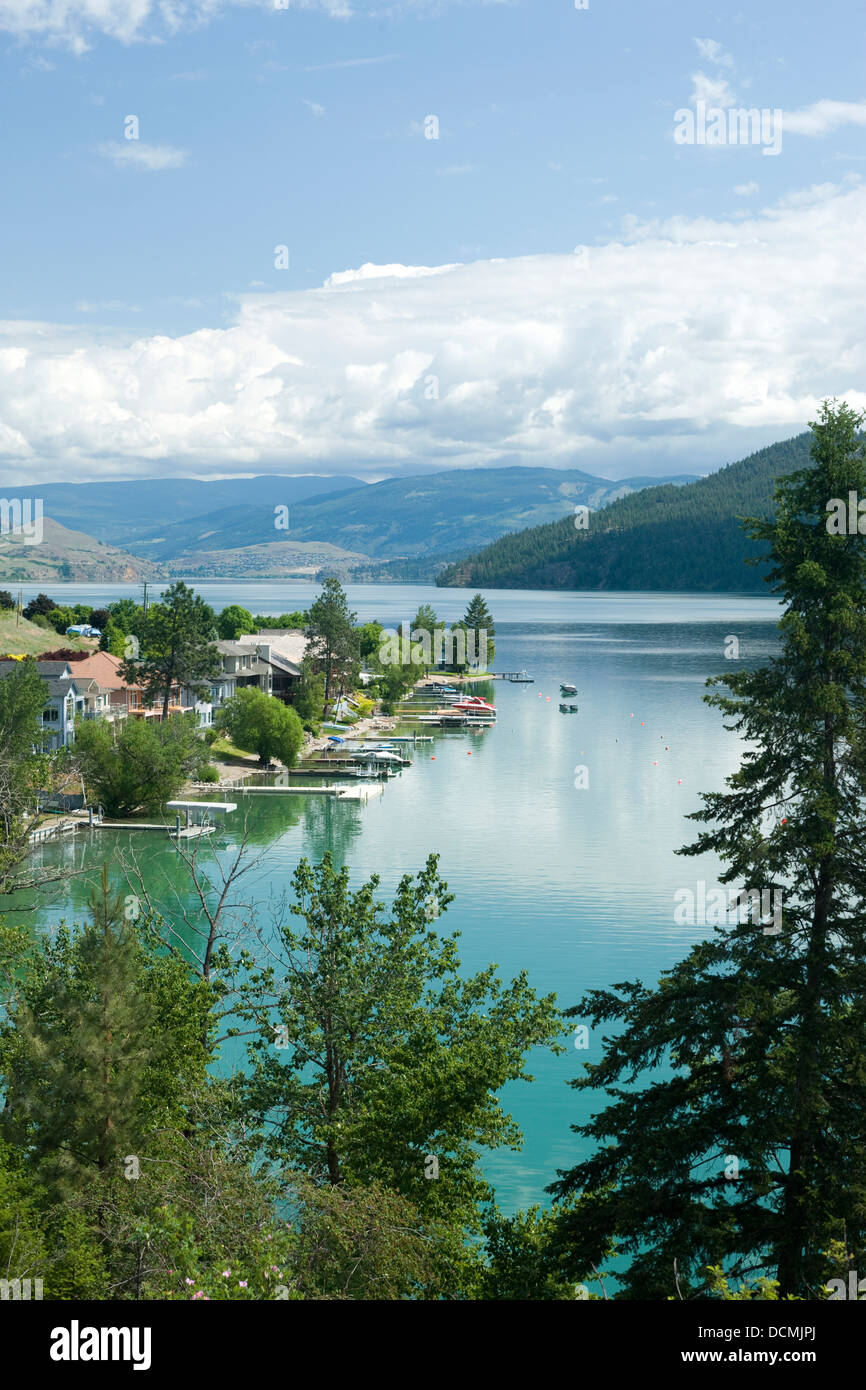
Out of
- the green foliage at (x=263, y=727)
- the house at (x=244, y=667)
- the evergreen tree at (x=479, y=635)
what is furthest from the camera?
the evergreen tree at (x=479, y=635)

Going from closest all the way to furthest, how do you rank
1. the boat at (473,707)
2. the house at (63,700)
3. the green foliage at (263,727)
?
1. the house at (63,700)
2. the green foliage at (263,727)
3. the boat at (473,707)

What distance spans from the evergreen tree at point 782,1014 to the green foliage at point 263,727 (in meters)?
64.9

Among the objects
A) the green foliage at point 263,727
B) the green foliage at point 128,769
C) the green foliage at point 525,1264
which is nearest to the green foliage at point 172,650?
the green foliage at point 263,727

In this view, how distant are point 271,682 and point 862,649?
89.7 m

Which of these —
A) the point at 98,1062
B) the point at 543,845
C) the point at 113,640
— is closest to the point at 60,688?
the point at 543,845

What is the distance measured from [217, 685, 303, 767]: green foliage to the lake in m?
8.50

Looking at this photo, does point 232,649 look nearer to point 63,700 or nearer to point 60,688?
point 60,688

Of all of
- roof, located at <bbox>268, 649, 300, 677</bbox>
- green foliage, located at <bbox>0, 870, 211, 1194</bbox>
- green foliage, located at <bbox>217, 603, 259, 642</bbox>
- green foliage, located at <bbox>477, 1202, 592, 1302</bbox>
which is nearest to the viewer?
green foliage, located at <bbox>477, 1202, 592, 1302</bbox>

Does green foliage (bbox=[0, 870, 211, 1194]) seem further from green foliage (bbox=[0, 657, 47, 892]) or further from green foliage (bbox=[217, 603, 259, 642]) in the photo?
green foliage (bbox=[217, 603, 259, 642])

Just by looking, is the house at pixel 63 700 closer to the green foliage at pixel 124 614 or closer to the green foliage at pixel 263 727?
the green foliage at pixel 263 727

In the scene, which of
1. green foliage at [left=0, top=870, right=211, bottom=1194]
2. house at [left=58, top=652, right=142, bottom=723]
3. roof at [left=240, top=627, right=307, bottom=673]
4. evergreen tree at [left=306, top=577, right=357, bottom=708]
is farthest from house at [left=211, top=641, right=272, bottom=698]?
green foliage at [left=0, top=870, right=211, bottom=1194]

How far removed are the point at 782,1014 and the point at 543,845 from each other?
4450 cm

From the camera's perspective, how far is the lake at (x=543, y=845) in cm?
3606

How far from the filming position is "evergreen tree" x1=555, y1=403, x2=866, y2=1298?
12805 mm
